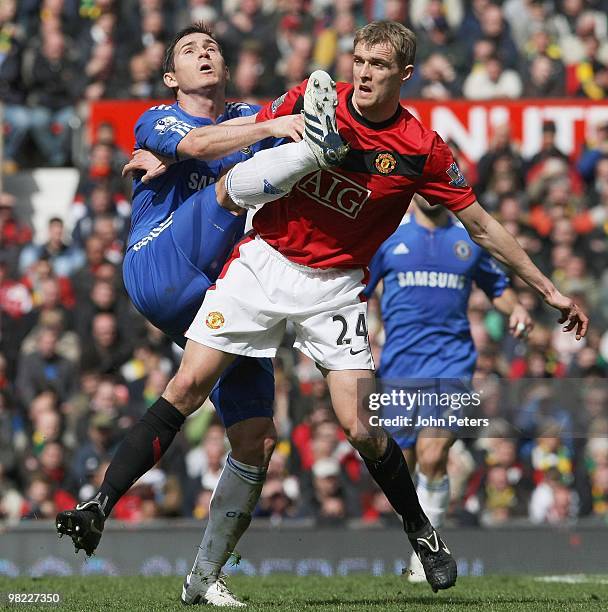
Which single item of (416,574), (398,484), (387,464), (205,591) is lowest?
(416,574)

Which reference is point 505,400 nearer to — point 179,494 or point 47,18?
point 179,494

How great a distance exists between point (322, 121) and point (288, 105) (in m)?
0.50

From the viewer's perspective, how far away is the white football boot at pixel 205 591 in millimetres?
6773

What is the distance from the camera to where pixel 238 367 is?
7031 mm

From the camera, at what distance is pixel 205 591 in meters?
6.83

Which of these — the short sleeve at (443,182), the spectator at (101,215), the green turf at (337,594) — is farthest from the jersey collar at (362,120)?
the spectator at (101,215)

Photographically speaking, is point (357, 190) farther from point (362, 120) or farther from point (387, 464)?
point (387, 464)

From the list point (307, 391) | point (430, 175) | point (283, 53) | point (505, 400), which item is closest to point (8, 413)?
point (307, 391)

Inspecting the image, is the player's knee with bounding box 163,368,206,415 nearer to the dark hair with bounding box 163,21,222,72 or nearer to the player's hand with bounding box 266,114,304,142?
the player's hand with bounding box 266,114,304,142

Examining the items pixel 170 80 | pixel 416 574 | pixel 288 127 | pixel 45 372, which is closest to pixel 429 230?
pixel 416 574

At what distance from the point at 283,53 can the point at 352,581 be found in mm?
8258

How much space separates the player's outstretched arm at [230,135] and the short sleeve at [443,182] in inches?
27.5

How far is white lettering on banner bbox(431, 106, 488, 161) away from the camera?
14633 mm

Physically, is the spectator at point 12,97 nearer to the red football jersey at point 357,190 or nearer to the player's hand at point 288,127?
the red football jersey at point 357,190
